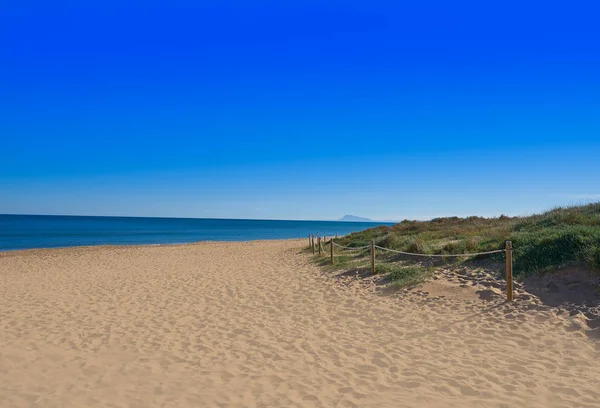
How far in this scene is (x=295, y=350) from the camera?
21.5 ft

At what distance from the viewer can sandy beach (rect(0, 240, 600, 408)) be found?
4828 mm

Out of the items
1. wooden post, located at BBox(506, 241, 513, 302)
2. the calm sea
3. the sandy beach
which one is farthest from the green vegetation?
the calm sea

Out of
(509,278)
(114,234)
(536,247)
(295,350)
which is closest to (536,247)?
(536,247)

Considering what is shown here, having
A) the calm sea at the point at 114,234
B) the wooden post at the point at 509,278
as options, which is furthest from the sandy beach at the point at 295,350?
the calm sea at the point at 114,234

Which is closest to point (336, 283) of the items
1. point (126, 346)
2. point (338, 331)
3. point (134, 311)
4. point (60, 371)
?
point (338, 331)

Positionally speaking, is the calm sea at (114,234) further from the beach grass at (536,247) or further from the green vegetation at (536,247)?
the beach grass at (536,247)

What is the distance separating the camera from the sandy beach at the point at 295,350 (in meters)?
4.83

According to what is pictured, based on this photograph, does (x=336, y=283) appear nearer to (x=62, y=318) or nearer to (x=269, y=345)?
(x=269, y=345)

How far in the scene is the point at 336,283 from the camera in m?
12.3

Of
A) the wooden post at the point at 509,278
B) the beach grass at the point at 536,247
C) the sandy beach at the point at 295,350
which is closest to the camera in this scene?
the sandy beach at the point at 295,350

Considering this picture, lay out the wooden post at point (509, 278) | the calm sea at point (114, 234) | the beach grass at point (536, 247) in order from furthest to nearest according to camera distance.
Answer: the calm sea at point (114, 234)
the beach grass at point (536, 247)
the wooden post at point (509, 278)

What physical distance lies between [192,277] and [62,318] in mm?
6130

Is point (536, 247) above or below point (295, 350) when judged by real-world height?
above

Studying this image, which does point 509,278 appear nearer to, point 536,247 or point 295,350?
point 536,247
